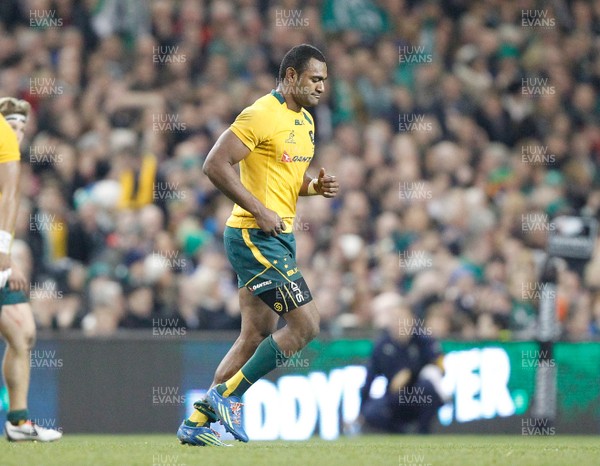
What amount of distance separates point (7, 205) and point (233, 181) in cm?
147

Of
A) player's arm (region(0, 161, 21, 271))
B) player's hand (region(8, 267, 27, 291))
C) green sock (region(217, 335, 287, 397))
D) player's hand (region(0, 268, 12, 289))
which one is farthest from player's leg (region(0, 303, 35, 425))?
green sock (region(217, 335, 287, 397))

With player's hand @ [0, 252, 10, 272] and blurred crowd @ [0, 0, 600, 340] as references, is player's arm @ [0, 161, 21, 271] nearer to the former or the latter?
player's hand @ [0, 252, 10, 272]

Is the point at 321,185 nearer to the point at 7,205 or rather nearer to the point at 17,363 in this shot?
the point at 7,205

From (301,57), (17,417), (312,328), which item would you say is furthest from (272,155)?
(17,417)

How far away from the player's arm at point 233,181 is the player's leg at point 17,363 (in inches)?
68.3

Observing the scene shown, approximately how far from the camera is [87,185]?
13703mm

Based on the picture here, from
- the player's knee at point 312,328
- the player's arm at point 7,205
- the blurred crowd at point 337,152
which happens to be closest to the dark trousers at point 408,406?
the blurred crowd at point 337,152

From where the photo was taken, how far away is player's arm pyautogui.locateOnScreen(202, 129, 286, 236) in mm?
7551

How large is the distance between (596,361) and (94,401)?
15.0 ft

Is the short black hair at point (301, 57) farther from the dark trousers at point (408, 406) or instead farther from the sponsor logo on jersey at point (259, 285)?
the dark trousers at point (408, 406)

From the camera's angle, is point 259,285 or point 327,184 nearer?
point 259,285

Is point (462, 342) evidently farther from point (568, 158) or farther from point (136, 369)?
point (568, 158)

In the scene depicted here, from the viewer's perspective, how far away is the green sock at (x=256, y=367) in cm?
771

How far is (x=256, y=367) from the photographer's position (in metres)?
7.75
